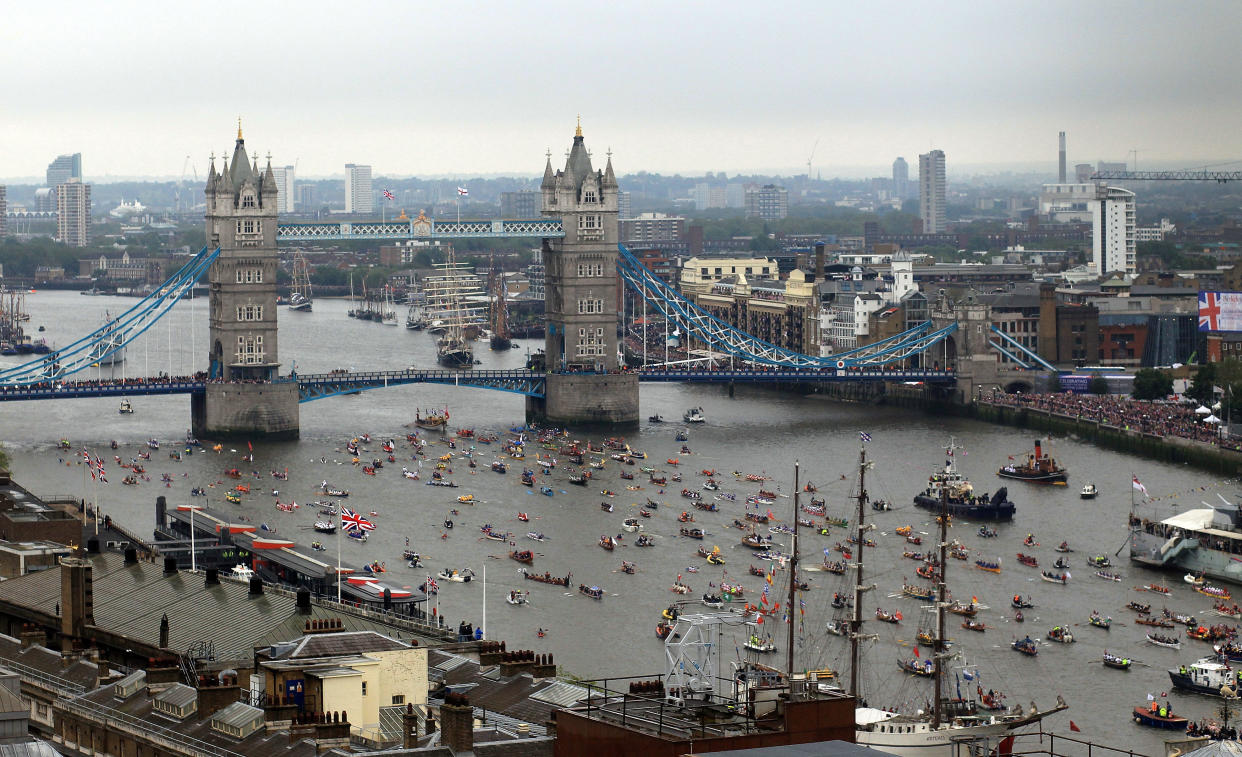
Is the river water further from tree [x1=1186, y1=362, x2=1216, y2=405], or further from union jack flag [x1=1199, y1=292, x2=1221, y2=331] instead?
union jack flag [x1=1199, y1=292, x2=1221, y2=331]

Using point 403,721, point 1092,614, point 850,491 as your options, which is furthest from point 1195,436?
point 403,721

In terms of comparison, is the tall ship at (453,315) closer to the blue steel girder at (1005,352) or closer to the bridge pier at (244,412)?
the blue steel girder at (1005,352)

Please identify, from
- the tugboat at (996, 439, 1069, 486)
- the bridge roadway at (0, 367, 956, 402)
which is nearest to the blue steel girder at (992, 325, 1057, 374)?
the bridge roadway at (0, 367, 956, 402)

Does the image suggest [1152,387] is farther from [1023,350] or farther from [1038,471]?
[1038,471]

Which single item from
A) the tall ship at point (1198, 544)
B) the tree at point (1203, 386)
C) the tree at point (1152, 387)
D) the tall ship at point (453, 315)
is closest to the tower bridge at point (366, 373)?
the tree at point (1152, 387)

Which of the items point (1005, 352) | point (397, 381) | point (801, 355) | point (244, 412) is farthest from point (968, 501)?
point (801, 355)

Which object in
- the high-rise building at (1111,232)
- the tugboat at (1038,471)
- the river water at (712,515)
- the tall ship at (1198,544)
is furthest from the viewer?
the high-rise building at (1111,232)

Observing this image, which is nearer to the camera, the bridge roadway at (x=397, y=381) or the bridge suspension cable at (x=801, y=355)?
the bridge roadway at (x=397, y=381)
